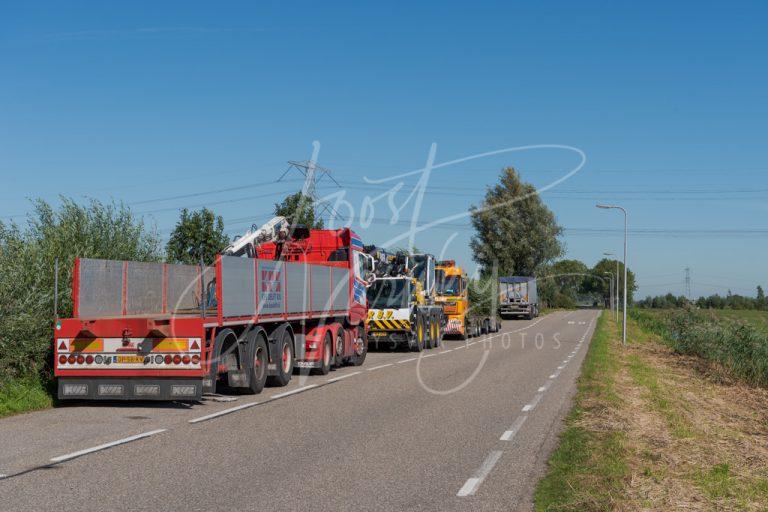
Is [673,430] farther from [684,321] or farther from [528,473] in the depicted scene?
[684,321]

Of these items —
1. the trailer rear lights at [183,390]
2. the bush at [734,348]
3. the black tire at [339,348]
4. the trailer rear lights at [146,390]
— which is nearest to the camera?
the trailer rear lights at [183,390]

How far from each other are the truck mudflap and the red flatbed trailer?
15 millimetres

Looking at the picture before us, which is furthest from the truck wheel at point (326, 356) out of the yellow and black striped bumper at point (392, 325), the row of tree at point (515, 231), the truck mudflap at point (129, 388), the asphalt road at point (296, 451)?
the row of tree at point (515, 231)

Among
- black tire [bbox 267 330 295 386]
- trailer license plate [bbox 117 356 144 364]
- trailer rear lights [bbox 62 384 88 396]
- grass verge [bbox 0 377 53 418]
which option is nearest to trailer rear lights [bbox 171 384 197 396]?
trailer license plate [bbox 117 356 144 364]

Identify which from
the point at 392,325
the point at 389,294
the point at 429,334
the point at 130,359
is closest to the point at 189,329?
the point at 130,359

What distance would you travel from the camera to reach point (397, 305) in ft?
84.2

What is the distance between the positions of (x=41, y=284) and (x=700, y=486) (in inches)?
452

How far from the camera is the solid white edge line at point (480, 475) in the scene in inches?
281

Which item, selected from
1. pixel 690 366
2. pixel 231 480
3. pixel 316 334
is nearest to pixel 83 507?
pixel 231 480

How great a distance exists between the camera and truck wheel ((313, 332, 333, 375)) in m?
17.5

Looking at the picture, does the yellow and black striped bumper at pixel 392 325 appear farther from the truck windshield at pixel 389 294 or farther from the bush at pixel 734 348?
the bush at pixel 734 348

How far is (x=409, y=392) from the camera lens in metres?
14.6

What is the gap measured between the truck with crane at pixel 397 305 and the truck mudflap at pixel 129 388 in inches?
491

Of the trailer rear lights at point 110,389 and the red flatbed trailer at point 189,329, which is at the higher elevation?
the red flatbed trailer at point 189,329
